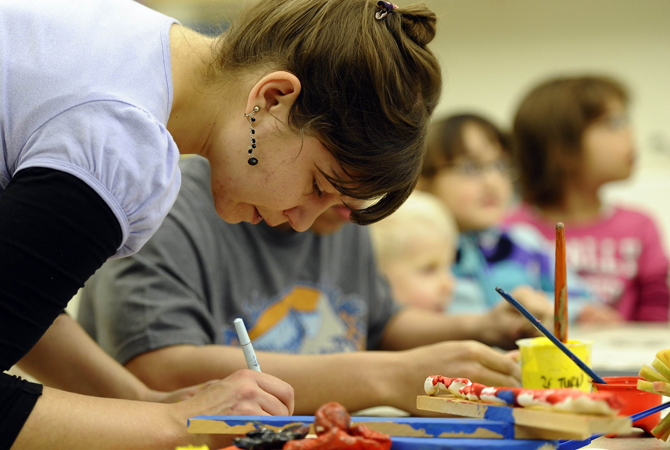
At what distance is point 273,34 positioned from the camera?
2.38ft

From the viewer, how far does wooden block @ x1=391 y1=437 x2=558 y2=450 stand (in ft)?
1.51

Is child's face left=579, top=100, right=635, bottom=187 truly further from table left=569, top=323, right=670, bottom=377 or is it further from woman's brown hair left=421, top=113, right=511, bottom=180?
table left=569, top=323, right=670, bottom=377

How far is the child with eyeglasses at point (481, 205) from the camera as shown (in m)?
2.06

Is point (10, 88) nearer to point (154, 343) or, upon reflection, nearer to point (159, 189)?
point (159, 189)

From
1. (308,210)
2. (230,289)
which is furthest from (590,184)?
(308,210)

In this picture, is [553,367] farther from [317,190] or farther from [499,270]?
[499,270]

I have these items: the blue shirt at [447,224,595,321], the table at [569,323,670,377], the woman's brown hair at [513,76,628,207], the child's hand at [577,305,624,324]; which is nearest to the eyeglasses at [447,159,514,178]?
the blue shirt at [447,224,595,321]

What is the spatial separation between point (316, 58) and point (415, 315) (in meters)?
0.73

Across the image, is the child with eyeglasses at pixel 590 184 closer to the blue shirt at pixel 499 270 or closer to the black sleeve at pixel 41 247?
the blue shirt at pixel 499 270

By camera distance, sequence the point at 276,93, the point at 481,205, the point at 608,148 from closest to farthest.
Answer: the point at 276,93
the point at 481,205
the point at 608,148

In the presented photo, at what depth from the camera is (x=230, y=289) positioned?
1.08m

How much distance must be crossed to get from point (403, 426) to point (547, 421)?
0.10m

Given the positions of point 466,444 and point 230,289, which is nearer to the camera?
point 466,444

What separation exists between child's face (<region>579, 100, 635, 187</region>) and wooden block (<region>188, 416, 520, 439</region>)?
211cm
